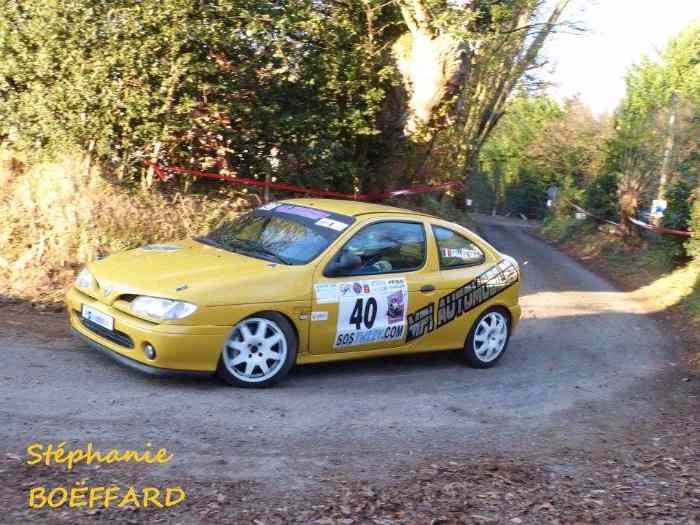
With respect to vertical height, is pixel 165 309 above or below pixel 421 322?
above

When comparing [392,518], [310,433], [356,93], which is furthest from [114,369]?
[356,93]

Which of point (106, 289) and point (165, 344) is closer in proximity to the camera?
point (165, 344)

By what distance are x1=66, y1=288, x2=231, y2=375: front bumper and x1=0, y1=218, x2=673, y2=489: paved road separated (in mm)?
191

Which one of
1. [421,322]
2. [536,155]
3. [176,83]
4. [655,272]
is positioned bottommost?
[655,272]

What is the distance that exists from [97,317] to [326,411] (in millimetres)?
2124

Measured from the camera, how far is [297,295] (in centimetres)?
722

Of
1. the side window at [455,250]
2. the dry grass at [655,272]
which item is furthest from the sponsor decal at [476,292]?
the dry grass at [655,272]

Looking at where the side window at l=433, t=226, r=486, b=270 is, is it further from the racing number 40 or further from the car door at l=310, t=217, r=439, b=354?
the racing number 40

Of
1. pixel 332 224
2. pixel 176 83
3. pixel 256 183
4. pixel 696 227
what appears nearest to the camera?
pixel 332 224

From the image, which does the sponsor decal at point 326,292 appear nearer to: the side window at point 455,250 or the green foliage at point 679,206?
the side window at point 455,250

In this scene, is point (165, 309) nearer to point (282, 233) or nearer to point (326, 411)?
point (326, 411)

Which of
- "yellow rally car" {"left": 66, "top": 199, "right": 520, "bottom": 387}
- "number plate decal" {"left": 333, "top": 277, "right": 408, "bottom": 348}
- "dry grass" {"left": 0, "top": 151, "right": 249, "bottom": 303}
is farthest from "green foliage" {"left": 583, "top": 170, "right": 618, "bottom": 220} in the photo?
"number plate decal" {"left": 333, "top": 277, "right": 408, "bottom": 348}

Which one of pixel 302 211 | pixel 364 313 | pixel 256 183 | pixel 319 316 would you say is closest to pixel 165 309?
pixel 319 316

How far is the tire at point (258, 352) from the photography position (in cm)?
696
